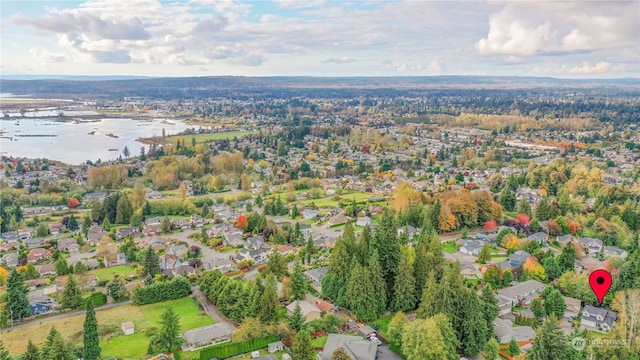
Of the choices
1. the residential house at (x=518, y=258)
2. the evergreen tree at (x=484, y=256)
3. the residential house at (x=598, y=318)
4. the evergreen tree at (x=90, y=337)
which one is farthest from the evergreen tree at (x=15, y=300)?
the residential house at (x=518, y=258)

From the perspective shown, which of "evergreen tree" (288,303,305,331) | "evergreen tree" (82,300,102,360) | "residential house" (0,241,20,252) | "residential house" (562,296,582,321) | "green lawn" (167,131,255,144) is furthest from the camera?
"green lawn" (167,131,255,144)

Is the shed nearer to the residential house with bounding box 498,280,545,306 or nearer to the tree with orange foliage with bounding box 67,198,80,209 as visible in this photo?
the residential house with bounding box 498,280,545,306

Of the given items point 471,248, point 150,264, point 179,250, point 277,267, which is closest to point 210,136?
point 179,250

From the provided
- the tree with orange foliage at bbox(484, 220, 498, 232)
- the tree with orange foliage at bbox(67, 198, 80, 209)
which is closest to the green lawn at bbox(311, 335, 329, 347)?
the tree with orange foliage at bbox(484, 220, 498, 232)

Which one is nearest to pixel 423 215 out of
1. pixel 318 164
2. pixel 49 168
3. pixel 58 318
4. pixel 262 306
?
pixel 262 306

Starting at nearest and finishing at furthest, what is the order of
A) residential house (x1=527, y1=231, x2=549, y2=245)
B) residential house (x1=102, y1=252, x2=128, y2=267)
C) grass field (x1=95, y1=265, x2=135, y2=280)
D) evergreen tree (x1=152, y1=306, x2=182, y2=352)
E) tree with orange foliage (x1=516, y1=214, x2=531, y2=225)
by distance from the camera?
evergreen tree (x1=152, y1=306, x2=182, y2=352)
grass field (x1=95, y1=265, x2=135, y2=280)
residential house (x1=102, y1=252, x2=128, y2=267)
residential house (x1=527, y1=231, x2=549, y2=245)
tree with orange foliage (x1=516, y1=214, x2=531, y2=225)
